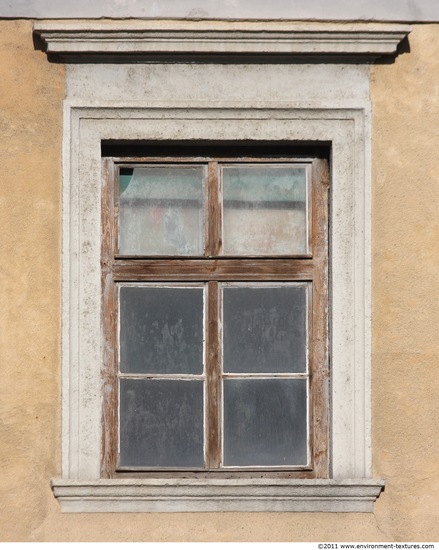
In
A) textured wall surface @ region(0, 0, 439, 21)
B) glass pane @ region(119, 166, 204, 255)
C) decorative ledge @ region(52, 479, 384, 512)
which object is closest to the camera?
decorative ledge @ region(52, 479, 384, 512)

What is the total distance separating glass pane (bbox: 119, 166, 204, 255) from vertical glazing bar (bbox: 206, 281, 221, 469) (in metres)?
0.25

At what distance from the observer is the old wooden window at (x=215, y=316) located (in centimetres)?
488

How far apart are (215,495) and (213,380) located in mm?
533

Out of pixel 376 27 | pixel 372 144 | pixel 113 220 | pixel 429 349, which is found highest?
pixel 376 27

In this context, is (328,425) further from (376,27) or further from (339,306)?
(376,27)

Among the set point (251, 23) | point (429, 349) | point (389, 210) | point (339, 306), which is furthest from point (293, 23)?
point (429, 349)

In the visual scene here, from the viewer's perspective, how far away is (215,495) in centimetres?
470

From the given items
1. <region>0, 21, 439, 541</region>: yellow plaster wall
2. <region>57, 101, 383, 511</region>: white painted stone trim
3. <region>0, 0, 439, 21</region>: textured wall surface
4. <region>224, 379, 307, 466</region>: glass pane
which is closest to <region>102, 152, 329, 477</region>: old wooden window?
<region>224, 379, 307, 466</region>: glass pane

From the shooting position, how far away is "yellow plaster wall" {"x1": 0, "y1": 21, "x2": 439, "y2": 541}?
4.72 m

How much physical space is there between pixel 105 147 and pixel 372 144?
124 centimetres

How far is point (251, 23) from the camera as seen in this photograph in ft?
15.9

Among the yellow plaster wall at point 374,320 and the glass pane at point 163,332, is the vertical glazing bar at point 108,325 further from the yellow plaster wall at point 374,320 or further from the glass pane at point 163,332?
the yellow plaster wall at point 374,320

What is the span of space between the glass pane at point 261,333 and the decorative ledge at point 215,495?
1.80 ft

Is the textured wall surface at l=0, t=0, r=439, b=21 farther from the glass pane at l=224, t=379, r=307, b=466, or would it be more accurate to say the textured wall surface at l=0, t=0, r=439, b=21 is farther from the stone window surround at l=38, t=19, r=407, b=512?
the glass pane at l=224, t=379, r=307, b=466
